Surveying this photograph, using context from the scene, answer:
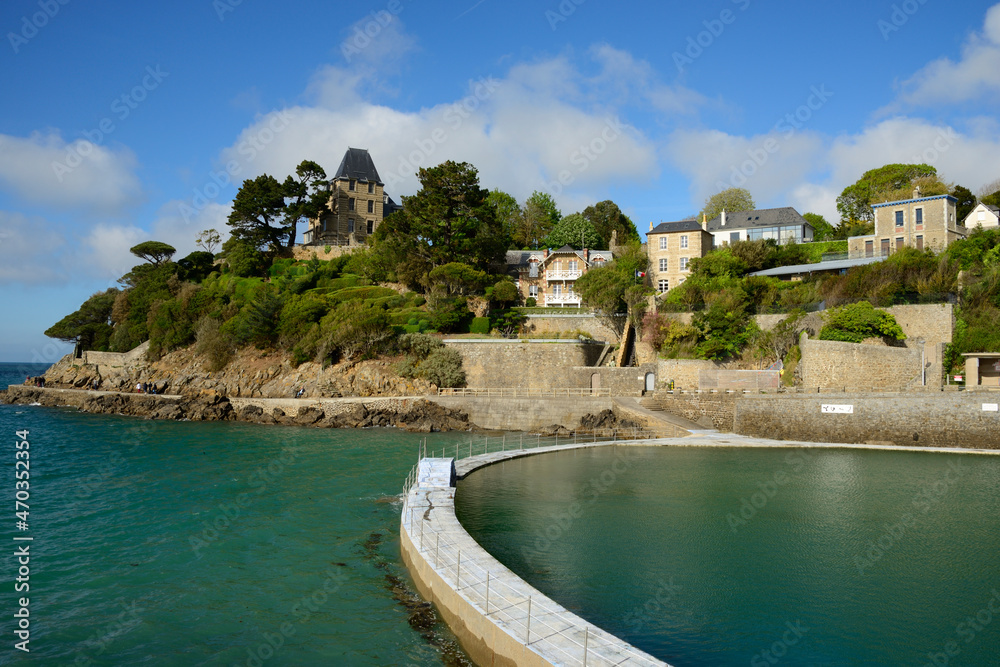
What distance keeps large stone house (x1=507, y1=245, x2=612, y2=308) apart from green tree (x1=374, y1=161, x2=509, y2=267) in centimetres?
368

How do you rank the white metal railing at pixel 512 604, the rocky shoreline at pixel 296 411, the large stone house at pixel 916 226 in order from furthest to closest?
the large stone house at pixel 916 226 < the rocky shoreline at pixel 296 411 < the white metal railing at pixel 512 604

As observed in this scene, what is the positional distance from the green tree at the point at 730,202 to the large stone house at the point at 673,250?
19.4 metres

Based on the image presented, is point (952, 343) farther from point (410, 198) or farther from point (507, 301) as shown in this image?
point (410, 198)

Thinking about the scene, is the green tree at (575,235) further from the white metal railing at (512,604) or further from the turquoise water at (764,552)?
the white metal railing at (512,604)

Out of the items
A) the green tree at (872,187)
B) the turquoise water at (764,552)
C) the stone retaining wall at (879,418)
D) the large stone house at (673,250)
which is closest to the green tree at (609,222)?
the large stone house at (673,250)

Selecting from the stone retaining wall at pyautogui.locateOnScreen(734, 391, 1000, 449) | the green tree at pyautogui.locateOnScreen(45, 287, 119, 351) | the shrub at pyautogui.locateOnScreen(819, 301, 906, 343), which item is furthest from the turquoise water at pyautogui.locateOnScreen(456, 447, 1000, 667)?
the green tree at pyautogui.locateOnScreen(45, 287, 119, 351)

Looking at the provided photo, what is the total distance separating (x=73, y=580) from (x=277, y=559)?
12.1ft

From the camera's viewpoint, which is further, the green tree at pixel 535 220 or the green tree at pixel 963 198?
the green tree at pixel 535 220

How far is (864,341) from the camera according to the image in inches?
1141

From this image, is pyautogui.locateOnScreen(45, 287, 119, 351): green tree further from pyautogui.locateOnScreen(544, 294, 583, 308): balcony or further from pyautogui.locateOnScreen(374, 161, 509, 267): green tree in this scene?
pyautogui.locateOnScreen(544, 294, 583, 308): balcony

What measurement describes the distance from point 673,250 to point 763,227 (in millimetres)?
9387

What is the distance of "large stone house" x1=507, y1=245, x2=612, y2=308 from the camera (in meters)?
47.0

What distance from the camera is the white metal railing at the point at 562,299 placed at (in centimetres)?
4641

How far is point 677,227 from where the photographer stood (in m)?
43.6
